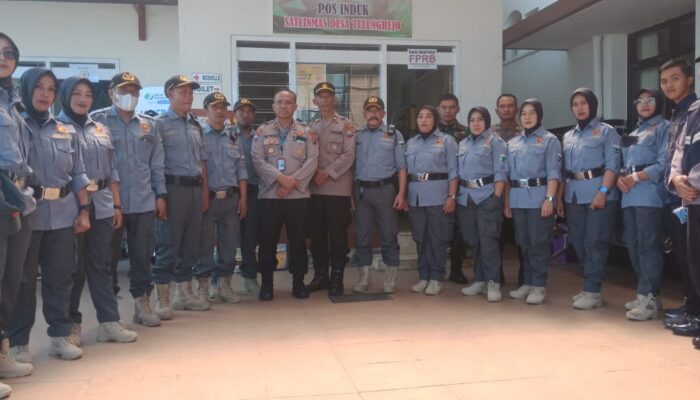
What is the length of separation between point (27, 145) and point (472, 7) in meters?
5.47

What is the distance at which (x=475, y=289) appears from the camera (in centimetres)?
498

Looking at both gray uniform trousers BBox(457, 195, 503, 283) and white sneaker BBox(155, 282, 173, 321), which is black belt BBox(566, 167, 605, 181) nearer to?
gray uniform trousers BBox(457, 195, 503, 283)

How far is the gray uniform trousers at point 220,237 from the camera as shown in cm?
454

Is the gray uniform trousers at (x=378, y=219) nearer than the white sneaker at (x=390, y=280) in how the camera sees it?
Yes

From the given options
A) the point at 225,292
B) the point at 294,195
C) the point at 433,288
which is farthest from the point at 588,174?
the point at 225,292

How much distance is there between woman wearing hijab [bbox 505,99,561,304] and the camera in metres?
4.53

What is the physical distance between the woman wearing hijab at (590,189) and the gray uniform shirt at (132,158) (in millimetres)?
3140

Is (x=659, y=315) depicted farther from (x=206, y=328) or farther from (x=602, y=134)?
(x=206, y=328)

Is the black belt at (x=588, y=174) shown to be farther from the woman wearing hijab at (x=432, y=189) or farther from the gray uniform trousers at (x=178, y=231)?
the gray uniform trousers at (x=178, y=231)

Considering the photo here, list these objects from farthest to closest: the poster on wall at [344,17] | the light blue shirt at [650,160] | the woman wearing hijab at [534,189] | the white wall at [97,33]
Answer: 1. the white wall at [97,33]
2. the poster on wall at [344,17]
3. the woman wearing hijab at [534,189]
4. the light blue shirt at [650,160]

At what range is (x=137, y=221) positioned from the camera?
3.90m

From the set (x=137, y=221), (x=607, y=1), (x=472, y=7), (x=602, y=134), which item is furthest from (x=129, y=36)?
(x=602, y=134)

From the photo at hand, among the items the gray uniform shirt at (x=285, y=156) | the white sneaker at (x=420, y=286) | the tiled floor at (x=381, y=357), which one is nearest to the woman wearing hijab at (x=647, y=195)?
the tiled floor at (x=381, y=357)

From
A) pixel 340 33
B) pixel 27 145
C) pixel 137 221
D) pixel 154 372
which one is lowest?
pixel 154 372
